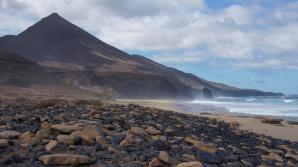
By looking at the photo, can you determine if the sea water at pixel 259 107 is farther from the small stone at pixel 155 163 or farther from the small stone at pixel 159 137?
the small stone at pixel 155 163

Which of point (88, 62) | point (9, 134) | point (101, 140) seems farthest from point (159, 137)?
point (88, 62)

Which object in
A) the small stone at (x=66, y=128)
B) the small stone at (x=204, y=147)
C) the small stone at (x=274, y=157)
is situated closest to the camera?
the small stone at (x=66, y=128)

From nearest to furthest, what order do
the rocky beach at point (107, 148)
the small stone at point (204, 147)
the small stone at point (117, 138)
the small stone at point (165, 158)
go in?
1. the rocky beach at point (107, 148)
2. the small stone at point (165, 158)
3. the small stone at point (117, 138)
4. the small stone at point (204, 147)

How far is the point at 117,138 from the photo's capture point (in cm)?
913

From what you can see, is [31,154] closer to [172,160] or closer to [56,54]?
[172,160]

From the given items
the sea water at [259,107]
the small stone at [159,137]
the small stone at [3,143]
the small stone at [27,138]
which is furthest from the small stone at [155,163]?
the sea water at [259,107]

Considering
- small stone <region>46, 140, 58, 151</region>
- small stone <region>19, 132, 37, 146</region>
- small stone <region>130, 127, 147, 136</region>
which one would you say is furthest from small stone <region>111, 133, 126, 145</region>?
small stone <region>19, 132, 37, 146</region>

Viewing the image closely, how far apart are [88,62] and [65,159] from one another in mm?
129400

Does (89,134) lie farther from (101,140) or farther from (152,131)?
(152,131)

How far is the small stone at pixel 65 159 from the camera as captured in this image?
24.1 ft

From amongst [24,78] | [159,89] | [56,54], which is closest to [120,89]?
[159,89]

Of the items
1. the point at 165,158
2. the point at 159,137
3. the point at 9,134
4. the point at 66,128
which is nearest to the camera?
the point at 165,158

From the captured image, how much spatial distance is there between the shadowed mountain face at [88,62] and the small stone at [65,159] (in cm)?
7955

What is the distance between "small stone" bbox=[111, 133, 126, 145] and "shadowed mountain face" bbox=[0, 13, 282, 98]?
77.6 meters
